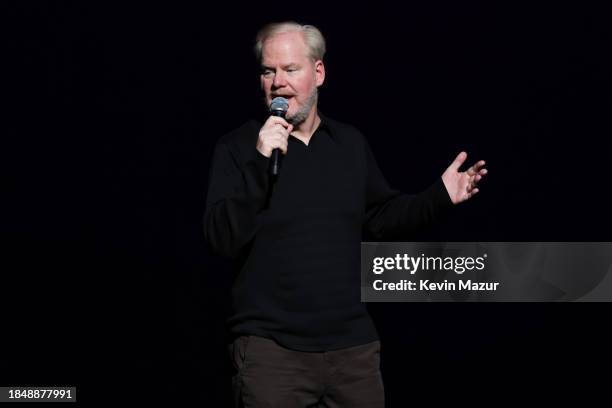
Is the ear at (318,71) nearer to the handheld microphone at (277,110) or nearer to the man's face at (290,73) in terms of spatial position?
the man's face at (290,73)

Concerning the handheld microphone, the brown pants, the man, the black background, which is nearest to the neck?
the man

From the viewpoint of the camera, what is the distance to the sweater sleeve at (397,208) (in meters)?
2.47

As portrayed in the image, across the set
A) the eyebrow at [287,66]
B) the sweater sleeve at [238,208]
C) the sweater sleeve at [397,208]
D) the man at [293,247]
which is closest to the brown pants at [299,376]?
the man at [293,247]

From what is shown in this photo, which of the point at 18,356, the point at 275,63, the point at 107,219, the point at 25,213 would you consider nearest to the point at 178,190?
the point at 107,219

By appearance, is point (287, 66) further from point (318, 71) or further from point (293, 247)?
point (293, 247)

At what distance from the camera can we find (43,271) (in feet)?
11.7

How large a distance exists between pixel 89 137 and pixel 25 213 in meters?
0.37

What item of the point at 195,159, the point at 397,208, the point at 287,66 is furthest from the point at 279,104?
the point at 195,159

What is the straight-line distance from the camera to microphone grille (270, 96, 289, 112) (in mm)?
2232

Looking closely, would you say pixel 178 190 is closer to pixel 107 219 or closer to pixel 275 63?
pixel 107 219

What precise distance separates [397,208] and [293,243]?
40cm

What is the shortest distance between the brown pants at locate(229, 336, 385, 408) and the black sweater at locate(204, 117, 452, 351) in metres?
0.03

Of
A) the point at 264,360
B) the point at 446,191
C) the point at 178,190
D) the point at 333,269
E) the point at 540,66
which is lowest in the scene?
the point at 264,360

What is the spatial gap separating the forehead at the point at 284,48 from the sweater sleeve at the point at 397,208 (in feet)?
1.15
